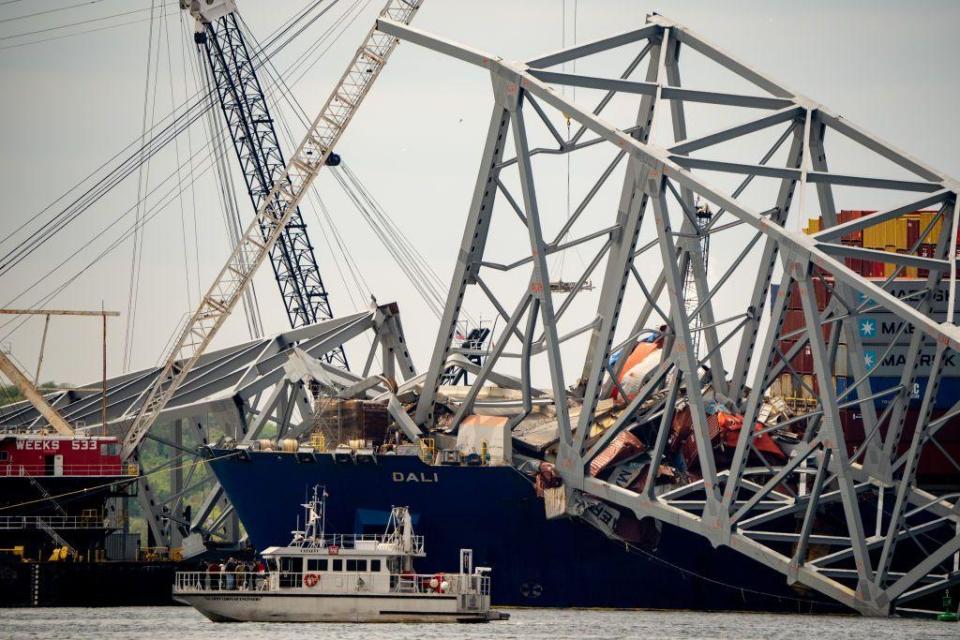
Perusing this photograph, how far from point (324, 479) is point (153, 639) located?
44.6 ft

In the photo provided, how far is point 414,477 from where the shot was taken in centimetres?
8462

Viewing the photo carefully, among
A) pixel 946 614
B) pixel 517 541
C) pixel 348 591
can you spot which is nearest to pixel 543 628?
pixel 348 591

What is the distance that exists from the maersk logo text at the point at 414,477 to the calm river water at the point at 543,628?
632 cm

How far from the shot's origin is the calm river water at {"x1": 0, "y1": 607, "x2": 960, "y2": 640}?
73812 millimetres

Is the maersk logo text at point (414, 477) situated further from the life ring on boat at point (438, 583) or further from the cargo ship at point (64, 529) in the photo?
the cargo ship at point (64, 529)

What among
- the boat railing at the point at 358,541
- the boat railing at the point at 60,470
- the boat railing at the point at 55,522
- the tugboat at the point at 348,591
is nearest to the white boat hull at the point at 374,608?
the tugboat at the point at 348,591

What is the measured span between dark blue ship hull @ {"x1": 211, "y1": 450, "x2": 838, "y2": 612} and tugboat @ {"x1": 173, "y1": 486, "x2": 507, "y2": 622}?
552 cm

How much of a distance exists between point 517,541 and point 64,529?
2595 cm

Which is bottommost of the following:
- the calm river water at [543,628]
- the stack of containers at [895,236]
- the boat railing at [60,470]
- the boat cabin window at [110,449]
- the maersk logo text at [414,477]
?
the calm river water at [543,628]

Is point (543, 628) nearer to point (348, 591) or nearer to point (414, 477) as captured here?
point (348, 591)

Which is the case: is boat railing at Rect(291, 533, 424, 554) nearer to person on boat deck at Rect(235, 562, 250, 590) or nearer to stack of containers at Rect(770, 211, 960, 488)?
person on boat deck at Rect(235, 562, 250, 590)

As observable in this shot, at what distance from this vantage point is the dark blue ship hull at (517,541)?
3322 inches

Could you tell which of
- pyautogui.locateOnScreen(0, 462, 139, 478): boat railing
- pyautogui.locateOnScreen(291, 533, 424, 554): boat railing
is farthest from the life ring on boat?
pyautogui.locateOnScreen(0, 462, 139, 478): boat railing

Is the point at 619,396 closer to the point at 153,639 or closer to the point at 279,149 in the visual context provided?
the point at 153,639
